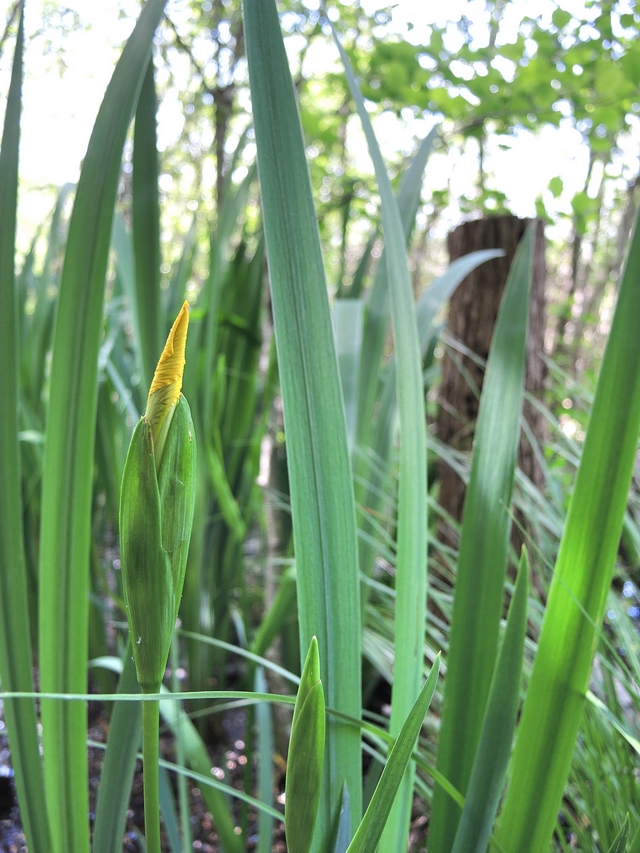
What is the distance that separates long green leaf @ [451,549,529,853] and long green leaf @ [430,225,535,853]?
0.13 ft

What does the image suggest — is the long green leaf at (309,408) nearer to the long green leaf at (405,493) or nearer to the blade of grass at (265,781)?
the long green leaf at (405,493)

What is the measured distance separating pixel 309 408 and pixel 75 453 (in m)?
0.11

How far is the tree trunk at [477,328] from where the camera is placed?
1.03 metres

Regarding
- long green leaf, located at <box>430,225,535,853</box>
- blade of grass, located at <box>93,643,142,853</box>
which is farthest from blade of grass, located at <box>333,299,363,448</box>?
blade of grass, located at <box>93,643,142,853</box>

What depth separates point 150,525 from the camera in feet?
0.49

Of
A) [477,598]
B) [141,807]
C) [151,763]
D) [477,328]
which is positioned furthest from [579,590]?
[477,328]

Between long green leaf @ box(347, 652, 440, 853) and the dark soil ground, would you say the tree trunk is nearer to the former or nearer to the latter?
the dark soil ground

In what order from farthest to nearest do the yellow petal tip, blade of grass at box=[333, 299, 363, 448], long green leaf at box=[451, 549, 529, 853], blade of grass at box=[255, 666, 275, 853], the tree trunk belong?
1. the tree trunk
2. blade of grass at box=[333, 299, 363, 448]
3. blade of grass at box=[255, 666, 275, 853]
4. long green leaf at box=[451, 549, 529, 853]
5. the yellow petal tip

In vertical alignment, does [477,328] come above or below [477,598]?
above

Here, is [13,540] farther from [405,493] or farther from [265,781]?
[265,781]

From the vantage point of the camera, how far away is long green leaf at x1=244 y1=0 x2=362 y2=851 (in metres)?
0.22

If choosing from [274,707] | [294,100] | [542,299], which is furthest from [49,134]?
[294,100]

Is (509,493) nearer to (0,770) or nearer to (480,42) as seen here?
(0,770)

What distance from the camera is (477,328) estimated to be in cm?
108
